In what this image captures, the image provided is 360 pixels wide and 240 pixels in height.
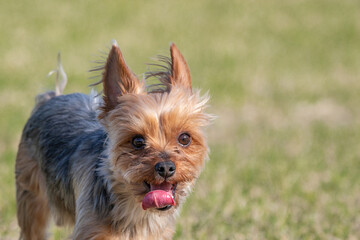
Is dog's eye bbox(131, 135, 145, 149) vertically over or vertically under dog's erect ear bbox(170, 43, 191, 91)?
under

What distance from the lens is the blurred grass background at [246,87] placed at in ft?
20.8

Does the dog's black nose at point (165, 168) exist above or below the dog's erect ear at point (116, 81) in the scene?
below

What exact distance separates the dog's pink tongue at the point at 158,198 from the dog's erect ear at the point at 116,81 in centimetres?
72

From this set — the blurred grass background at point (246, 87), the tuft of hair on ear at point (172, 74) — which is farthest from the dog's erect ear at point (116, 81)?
the blurred grass background at point (246, 87)

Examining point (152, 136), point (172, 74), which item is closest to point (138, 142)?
point (152, 136)

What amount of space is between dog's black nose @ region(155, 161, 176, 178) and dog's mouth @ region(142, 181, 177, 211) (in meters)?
0.12

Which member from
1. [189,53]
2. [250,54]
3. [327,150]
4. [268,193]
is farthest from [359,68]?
[268,193]

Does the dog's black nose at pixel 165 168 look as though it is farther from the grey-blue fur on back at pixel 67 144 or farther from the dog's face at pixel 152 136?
the grey-blue fur on back at pixel 67 144

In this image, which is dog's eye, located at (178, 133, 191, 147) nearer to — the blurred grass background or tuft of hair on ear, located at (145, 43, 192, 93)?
tuft of hair on ear, located at (145, 43, 192, 93)

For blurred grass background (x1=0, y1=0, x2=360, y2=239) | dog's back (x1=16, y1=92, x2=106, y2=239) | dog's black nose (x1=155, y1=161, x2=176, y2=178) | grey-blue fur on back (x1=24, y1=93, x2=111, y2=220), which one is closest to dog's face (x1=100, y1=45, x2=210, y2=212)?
dog's black nose (x1=155, y1=161, x2=176, y2=178)

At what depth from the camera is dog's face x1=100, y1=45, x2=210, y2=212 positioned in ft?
12.1

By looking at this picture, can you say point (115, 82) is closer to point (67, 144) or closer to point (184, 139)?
point (184, 139)

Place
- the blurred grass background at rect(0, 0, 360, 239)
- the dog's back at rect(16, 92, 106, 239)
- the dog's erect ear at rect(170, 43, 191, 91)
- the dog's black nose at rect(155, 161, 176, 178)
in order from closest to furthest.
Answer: the dog's black nose at rect(155, 161, 176, 178) < the dog's erect ear at rect(170, 43, 191, 91) < the dog's back at rect(16, 92, 106, 239) < the blurred grass background at rect(0, 0, 360, 239)

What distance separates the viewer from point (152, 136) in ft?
12.4
